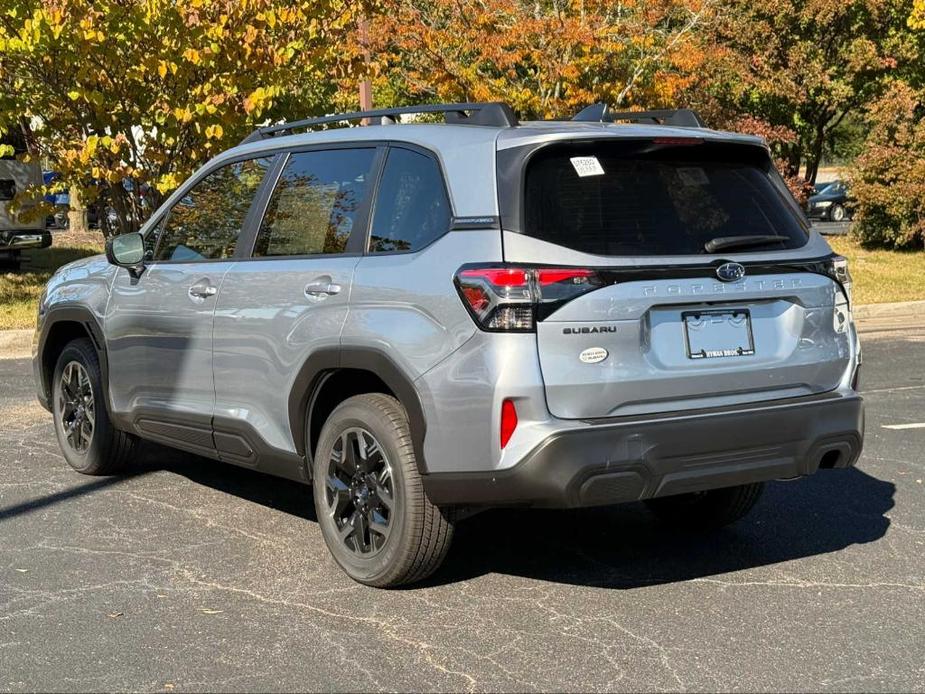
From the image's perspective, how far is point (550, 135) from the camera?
4.45m

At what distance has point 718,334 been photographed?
4520mm

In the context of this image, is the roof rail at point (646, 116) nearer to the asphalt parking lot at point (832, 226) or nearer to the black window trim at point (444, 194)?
the black window trim at point (444, 194)

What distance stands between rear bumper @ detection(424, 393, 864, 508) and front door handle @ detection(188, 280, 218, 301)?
1662mm

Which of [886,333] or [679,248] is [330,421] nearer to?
[679,248]

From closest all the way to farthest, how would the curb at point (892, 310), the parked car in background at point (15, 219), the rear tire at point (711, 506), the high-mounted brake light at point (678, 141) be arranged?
the high-mounted brake light at point (678, 141), the rear tire at point (711, 506), the curb at point (892, 310), the parked car in background at point (15, 219)

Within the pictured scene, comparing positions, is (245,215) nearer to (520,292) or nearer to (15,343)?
(520,292)

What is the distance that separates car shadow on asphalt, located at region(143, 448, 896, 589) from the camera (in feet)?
16.7

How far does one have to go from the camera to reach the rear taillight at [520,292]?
13.7 feet

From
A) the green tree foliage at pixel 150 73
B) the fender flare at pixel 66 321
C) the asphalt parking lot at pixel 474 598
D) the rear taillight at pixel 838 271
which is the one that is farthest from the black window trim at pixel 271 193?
the green tree foliage at pixel 150 73

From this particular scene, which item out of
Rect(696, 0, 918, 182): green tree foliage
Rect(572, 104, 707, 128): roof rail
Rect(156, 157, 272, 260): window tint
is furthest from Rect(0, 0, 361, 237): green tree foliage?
Rect(696, 0, 918, 182): green tree foliage

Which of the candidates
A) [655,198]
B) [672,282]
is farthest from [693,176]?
[672,282]

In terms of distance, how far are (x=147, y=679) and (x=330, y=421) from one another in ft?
4.32

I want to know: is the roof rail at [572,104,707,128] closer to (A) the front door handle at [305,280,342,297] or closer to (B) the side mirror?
(A) the front door handle at [305,280,342,297]

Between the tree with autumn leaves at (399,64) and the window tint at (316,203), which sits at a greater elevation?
the tree with autumn leaves at (399,64)
